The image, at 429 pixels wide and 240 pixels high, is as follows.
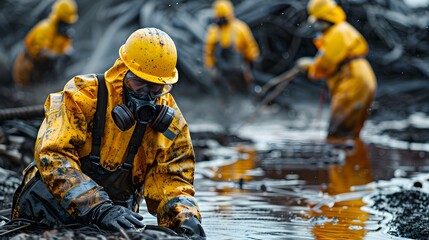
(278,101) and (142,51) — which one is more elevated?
(142,51)

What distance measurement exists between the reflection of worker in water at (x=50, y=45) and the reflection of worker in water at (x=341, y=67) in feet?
23.9

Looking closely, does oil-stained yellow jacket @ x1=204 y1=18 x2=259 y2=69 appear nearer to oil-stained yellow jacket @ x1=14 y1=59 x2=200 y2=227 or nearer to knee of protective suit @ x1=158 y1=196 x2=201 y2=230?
oil-stained yellow jacket @ x1=14 y1=59 x2=200 y2=227

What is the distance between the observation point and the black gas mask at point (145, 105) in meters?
5.03

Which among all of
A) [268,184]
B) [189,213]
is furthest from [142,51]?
[268,184]

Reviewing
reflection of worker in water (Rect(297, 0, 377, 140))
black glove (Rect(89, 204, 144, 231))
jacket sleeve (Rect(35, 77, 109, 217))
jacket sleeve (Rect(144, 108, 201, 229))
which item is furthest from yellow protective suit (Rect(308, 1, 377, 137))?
black glove (Rect(89, 204, 144, 231))

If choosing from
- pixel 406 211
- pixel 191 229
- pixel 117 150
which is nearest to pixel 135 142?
pixel 117 150

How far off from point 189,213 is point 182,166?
0.31 m

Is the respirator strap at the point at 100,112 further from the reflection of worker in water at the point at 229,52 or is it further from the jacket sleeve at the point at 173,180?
the reflection of worker in water at the point at 229,52

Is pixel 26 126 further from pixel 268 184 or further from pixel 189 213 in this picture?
pixel 189 213

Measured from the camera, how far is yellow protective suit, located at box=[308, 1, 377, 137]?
42.6 feet

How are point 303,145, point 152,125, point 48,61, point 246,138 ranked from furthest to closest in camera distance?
1. point 48,61
2. point 246,138
3. point 303,145
4. point 152,125

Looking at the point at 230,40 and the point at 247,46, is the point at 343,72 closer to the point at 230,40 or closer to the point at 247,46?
the point at 247,46

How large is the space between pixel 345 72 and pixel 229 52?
7.51 m

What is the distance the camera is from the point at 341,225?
21.9 ft
